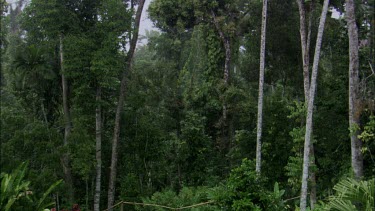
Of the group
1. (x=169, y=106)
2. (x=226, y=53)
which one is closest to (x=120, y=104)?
(x=169, y=106)

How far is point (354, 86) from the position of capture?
799 centimetres

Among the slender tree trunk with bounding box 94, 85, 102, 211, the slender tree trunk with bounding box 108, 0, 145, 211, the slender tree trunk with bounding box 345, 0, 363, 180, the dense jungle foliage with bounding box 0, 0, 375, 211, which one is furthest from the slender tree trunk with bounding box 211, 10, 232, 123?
the slender tree trunk with bounding box 345, 0, 363, 180

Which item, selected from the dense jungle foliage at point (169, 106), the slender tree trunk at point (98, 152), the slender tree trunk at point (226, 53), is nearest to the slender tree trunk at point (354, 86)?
the dense jungle foliage at point (169, 106)

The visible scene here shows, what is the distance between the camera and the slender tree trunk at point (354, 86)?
7.85 m

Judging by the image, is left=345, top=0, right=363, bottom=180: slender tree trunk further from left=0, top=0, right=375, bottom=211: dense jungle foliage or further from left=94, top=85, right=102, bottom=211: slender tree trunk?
left=94, top=85, right=102, bottom=211: slender tree trunk

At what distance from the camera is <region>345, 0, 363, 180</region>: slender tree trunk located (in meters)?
7.85

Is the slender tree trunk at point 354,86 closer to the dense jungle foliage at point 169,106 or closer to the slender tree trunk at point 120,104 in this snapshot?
the dense jungle foliage at point 169,106

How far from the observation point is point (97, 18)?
37.8 ft

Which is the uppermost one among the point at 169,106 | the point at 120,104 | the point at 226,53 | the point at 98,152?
the point at 226,53

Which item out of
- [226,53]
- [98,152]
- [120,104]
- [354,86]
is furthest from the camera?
[226,53]

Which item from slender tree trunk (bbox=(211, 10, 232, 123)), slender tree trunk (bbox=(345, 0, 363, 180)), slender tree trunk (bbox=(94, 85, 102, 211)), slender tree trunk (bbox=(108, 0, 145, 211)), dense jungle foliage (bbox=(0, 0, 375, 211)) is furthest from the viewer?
slender tree trunk (bbox=(211, 10, 232, 123))

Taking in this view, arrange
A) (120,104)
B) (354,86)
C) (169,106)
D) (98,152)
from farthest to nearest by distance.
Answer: (169,106), (120,104), (98,152), (354,86)

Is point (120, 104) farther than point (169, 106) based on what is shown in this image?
No

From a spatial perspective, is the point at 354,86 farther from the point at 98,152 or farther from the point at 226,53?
the point at 226,53
